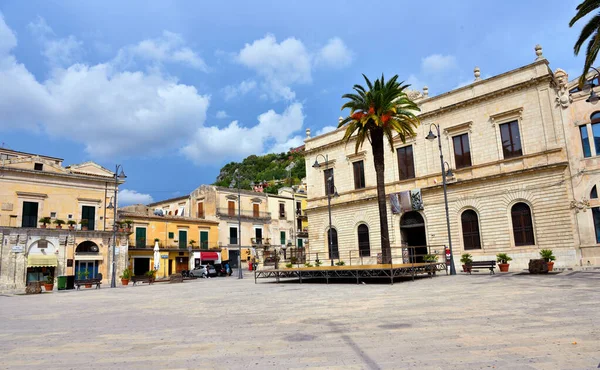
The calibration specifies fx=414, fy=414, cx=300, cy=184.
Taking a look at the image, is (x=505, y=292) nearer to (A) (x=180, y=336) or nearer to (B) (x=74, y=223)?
(A) (x=180, y=336)

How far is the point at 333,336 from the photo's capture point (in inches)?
277

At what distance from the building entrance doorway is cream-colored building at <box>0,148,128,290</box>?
84.2ft

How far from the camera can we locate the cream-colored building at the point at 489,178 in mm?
24453

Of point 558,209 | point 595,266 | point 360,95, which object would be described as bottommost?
point 595,266

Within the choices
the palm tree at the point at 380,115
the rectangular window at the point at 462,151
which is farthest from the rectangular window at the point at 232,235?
the rectangular window at the point at 462,151

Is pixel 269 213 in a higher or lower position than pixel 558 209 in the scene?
higher

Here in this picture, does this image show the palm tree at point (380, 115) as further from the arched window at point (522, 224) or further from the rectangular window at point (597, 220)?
the rectangular window at point (597, 220)

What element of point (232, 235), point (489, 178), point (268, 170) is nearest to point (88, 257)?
point (232, 235)

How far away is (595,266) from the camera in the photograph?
22.3 m

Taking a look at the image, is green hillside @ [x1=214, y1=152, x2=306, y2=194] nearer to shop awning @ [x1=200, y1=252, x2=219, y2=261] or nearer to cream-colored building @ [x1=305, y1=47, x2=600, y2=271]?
shop awning @ [x1=200, y1=252, x2=219, y2=261]

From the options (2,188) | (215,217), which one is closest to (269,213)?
(215,217)

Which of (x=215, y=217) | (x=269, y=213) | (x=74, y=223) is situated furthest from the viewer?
(x=269, y=213)

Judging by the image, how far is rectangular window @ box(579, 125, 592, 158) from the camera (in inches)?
950

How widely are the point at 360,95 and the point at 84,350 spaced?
22839 millimetres
